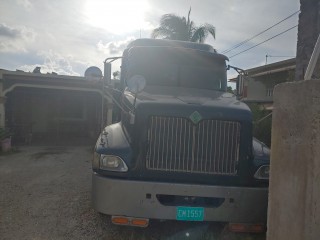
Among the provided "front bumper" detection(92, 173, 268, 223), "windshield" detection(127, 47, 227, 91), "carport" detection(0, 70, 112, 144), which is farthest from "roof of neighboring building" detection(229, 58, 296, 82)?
"front bumper" detection(92, 173, 268, 223)

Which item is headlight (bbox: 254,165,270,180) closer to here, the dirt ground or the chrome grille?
the chrome grille

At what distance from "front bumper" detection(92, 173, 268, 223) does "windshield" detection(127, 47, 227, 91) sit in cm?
214

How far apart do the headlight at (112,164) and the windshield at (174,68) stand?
6.11 ft

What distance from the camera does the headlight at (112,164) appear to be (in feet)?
11.8

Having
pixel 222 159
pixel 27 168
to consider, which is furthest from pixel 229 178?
pixel 27 168

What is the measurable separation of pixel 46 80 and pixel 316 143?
45.0 ft

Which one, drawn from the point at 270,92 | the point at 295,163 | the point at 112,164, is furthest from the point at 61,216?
the point at 270,92

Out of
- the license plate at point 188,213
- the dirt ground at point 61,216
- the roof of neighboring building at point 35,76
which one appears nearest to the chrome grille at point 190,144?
the license plate at point 188,213

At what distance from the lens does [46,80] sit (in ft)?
46.0

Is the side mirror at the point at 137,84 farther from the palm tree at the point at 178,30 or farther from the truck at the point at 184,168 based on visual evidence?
the palm tree at the point at 178,30

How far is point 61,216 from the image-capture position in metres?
4.55

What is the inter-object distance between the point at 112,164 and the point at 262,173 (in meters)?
1.91

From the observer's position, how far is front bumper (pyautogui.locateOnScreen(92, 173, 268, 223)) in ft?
11.3

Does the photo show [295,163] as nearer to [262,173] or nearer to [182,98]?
[262,173]
